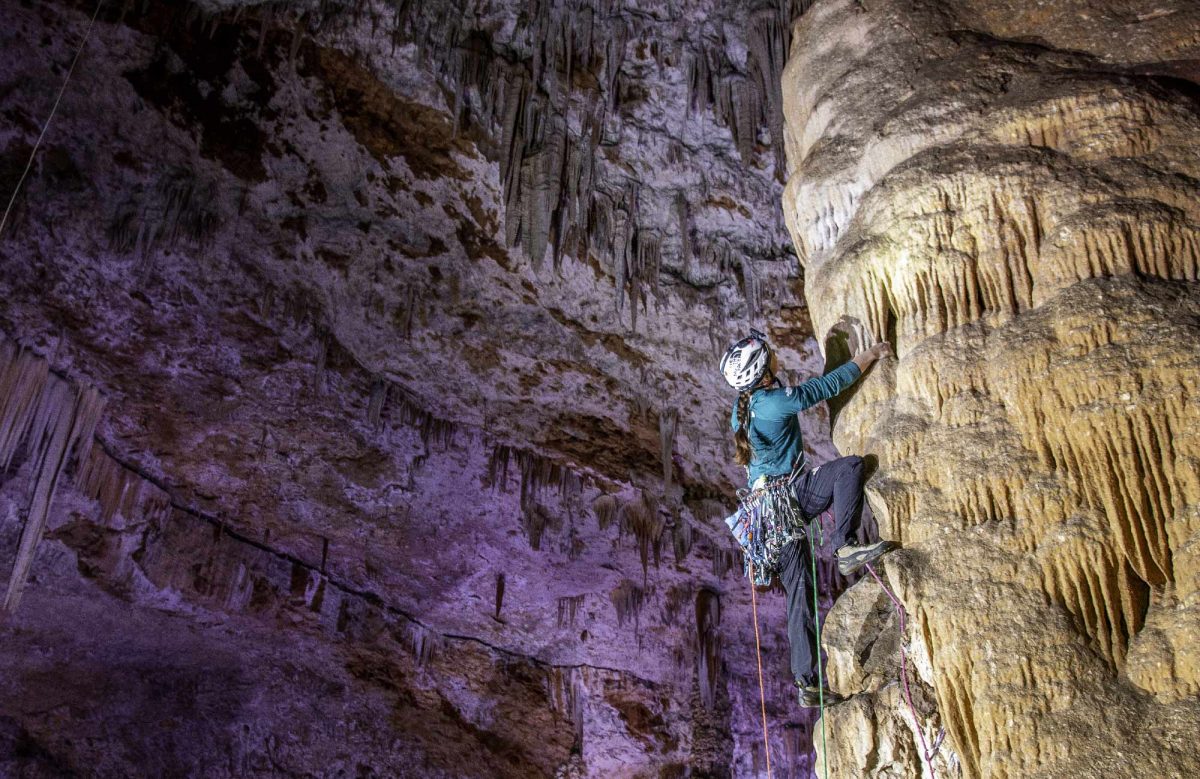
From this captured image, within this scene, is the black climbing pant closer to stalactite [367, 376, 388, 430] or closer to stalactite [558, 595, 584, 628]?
stalactite [367, 376, 388, 430]

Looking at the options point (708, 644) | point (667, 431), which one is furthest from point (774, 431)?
point (708, 644)

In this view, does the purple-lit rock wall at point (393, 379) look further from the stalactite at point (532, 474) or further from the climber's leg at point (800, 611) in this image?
the climber's leg at point (800, 611)

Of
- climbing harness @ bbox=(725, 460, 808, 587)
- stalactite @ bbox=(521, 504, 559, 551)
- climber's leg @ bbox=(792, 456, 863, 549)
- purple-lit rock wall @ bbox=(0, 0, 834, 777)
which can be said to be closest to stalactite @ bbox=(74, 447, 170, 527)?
purple-lit rock wall @ bbox=(0, 0, 834, 777)

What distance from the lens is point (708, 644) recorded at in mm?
12844

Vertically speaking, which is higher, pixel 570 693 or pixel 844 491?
pixel 570 693

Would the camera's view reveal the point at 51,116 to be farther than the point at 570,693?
No

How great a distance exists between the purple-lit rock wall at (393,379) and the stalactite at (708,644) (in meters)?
0.05

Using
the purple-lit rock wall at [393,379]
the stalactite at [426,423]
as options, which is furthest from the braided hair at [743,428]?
the stalactite at [426,423]

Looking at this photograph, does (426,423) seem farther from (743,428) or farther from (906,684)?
(906,684)

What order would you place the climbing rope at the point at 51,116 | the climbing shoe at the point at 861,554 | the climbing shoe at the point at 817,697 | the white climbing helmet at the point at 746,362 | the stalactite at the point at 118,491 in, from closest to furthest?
1. the climbing shoe at the point at 861,554
2. the climbing shoe at the point at 817,697
3. the white climbing helmet at the point at 746,362
4. the climbing rope at the point at 51,116
5. the stalactite at the point at 118,491

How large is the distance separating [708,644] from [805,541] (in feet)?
29.4

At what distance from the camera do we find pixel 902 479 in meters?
3.66

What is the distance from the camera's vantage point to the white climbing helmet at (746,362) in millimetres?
4332

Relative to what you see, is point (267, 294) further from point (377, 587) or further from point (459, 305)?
point (377, 587)
